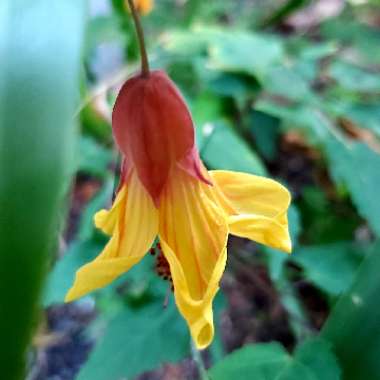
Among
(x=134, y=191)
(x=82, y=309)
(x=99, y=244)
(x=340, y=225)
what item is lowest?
(x=82, y=309)

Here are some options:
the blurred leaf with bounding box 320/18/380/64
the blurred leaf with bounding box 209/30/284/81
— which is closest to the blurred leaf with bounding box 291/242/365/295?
the blurred leaf with bounding box 209/30/284/81

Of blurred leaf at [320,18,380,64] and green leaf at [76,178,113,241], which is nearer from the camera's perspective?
green leaf at [76,178,113,241]

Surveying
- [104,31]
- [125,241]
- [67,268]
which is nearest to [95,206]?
[67,268]

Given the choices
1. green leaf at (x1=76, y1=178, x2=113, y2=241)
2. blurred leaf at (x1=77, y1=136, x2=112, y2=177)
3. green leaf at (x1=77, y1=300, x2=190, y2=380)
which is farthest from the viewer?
blurred leaf at (x1=77, y1=136, x2=112, y2=177)

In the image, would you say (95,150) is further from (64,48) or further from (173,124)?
(64,48)

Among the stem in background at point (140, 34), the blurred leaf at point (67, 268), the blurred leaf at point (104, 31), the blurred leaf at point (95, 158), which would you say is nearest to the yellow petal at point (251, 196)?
the stem in background at point (140, 34)

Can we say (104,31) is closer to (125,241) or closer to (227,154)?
(227,154)

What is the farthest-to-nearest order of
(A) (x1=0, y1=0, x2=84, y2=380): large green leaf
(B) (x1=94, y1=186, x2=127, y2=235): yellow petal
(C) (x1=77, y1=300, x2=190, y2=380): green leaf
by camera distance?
(C) (x1=77, y1=300, x2=190, y2=380): green leaf < (B) (x1=94, y1=186, x2=127, y2=235): yellow petal < (A) (x1=0, y1=0, x2=84, y2=380): large green leaf

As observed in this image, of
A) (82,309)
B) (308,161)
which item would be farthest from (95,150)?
(308,161)

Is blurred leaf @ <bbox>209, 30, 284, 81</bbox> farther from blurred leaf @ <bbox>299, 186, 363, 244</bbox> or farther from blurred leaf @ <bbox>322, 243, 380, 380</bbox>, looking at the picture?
blurred leaf @ <bbox>322, 243, 380, 380</bbox>
